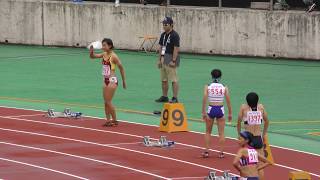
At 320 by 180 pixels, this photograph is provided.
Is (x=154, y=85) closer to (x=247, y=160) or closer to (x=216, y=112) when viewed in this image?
(x=216, y=112)

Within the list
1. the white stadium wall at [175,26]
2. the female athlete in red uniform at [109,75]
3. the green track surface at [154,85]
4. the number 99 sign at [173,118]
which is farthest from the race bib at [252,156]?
the white stadium wall at [175,26]

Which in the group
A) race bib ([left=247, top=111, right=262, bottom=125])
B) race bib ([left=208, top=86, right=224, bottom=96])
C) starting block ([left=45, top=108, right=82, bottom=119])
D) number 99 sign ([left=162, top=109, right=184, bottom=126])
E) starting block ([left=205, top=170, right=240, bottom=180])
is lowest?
starting block ([left=205, top=170, right=240, bottom=180])

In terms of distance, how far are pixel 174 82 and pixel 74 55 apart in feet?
45.8

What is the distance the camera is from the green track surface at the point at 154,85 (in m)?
23.1

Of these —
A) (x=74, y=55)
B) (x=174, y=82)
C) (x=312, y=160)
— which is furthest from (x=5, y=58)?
(x=312, y=160)

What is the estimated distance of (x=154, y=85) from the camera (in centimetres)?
2938

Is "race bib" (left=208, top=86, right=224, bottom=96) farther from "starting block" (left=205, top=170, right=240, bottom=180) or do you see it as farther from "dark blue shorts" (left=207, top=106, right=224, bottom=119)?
"starting block" (left=205, top=170, right=240, bottom=180)

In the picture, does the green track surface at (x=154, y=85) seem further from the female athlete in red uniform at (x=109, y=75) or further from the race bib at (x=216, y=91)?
the race bib at (x=216, y=91)

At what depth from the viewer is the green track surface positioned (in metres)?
23.1

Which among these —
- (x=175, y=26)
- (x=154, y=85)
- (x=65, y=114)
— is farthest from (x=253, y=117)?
(x=175, y=26)

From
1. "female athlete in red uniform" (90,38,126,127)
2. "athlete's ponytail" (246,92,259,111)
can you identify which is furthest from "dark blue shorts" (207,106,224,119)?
"female athlete in red uniform" (90,38,126,127)

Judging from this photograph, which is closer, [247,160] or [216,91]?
[247,160]

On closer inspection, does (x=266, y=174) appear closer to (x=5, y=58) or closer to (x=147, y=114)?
(x=147, y=114)

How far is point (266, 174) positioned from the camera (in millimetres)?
16750
